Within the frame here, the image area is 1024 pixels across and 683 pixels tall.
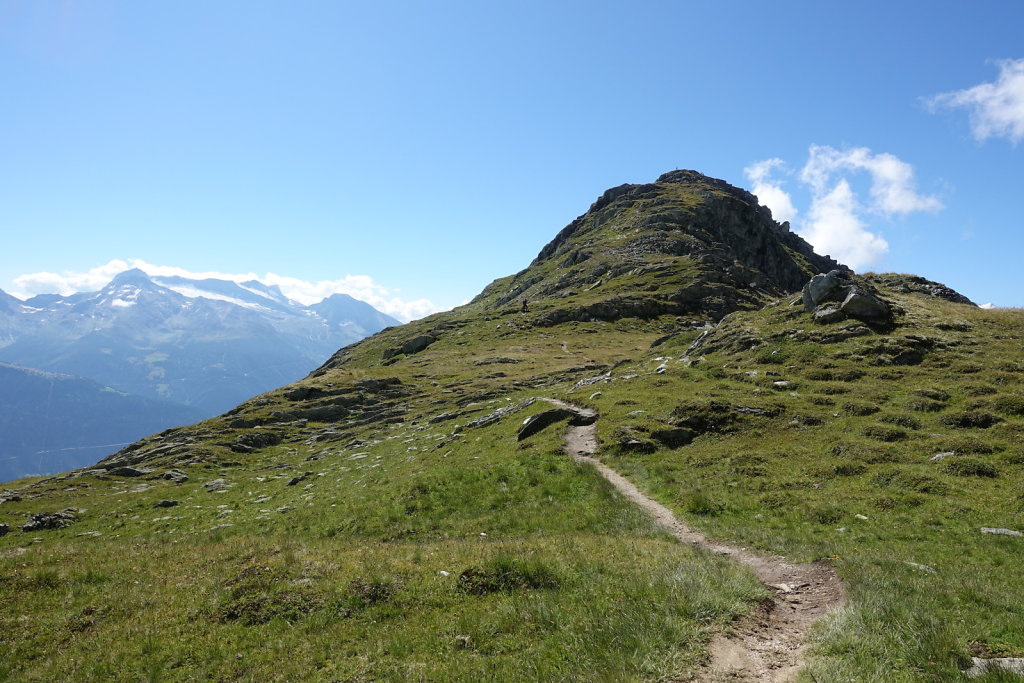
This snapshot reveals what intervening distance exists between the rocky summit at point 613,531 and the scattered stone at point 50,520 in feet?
0.82

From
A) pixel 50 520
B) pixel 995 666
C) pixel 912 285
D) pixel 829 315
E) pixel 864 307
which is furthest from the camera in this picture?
pixel 912 285

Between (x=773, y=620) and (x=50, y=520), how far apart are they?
153 ft

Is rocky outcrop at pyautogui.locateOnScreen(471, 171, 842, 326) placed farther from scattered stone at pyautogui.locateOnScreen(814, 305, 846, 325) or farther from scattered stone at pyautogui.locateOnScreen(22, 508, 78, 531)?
scattered stone at pyautogui.locateOnScreen(22, 508, 78, 531)

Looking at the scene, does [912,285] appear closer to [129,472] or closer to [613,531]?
[613,531]

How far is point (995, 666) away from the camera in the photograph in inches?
311

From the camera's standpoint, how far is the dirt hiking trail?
903 centimetres

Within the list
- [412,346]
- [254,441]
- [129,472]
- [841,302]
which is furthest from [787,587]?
[412,346]

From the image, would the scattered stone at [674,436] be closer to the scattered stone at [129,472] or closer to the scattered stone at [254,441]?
the scattered stone at [254,441]

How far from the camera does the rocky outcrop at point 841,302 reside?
39.4m

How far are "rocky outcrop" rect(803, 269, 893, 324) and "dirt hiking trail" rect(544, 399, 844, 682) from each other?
31563 mm

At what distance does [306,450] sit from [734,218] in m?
180

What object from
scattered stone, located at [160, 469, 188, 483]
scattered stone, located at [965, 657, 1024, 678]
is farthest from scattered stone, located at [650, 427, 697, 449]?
scattered stone, located at [160, 469, 188, 483]

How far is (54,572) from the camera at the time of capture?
14.8 m

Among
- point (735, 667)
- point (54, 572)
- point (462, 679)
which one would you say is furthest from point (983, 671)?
point (54, 572)
